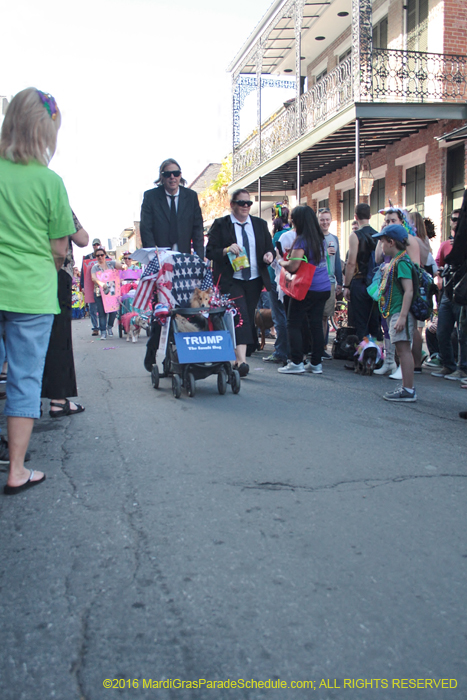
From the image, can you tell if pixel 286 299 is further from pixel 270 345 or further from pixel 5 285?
pixel 5 285

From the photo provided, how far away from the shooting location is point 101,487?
3598 mm

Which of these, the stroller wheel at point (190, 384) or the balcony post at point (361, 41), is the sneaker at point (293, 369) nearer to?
the stroller wheel at point (190, 384)

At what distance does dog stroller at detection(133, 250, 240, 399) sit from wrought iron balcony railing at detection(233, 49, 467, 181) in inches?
341

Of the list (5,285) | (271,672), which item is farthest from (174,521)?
(5,285)

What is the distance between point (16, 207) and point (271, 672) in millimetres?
2474

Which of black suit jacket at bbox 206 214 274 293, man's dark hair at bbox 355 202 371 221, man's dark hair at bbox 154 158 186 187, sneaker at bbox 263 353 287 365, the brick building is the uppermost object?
the brick building

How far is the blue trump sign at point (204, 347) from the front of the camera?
6133mm

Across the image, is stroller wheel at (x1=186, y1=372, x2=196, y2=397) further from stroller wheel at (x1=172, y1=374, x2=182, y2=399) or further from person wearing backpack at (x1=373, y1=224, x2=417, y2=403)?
person wearing backpack at (x1=373, y1=224, x2=417, y2=403)

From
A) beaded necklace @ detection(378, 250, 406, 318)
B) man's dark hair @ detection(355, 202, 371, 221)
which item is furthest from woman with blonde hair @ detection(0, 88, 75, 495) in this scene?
man's dark hair @ detection(355, 202, 371, 221)

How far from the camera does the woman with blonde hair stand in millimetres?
3334

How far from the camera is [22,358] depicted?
11.4 feet

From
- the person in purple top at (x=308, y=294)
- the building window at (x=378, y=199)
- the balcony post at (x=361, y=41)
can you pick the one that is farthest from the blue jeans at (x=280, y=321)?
the building window at (x=378, y=199)

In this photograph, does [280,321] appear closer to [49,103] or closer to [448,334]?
[448,334]

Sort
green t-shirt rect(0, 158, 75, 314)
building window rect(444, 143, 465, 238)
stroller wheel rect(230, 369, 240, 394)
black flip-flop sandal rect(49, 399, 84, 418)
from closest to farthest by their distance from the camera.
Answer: green t-shirt rect(0, 158, 75, 314)
black flip-flop sandal rect(49, 399, 84, 418)
stroller wheel rect(230, 369, 240, 394)
building window rect(444, 143, 465, 238)
